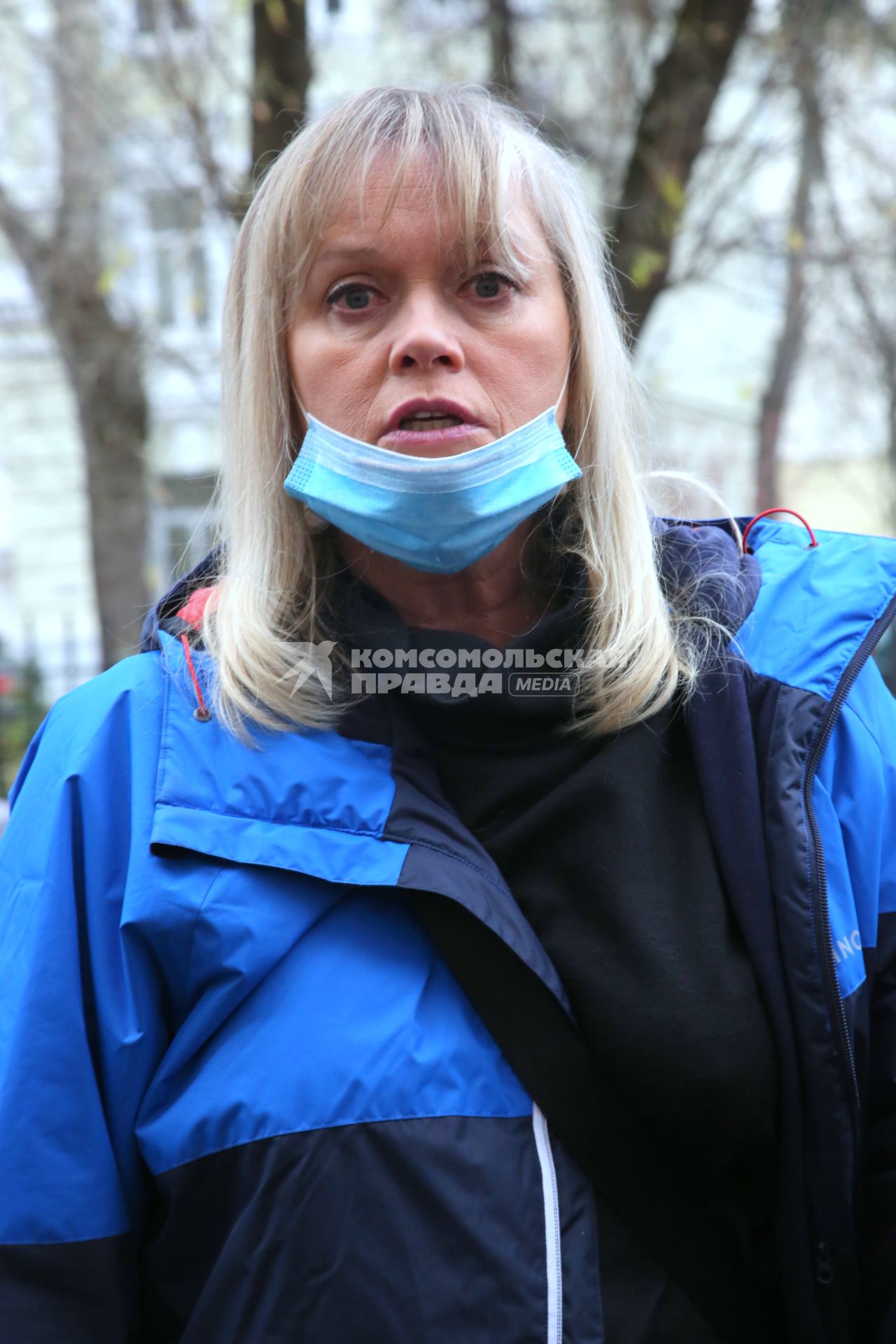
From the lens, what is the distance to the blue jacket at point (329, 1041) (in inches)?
56.1

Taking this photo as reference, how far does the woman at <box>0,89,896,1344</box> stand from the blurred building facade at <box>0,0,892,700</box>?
548mm

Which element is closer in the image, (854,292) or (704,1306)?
(704,1306)

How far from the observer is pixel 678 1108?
151cm

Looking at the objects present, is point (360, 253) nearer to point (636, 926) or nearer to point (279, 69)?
point (636, 926)

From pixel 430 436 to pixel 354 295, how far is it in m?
0.24

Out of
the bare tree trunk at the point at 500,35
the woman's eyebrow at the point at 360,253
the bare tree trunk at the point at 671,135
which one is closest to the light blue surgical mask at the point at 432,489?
the woman's eyebrow at the point at 360,253

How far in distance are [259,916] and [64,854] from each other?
257 mm

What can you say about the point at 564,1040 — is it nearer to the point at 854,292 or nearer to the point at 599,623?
the point at 599,623

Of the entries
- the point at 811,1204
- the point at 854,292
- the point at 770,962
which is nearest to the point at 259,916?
the point at 770,962

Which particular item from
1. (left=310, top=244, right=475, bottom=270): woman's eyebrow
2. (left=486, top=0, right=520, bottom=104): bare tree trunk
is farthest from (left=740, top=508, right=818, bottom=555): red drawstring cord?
(left=486, top=0, right=520, bottom=104): bare tree trunk

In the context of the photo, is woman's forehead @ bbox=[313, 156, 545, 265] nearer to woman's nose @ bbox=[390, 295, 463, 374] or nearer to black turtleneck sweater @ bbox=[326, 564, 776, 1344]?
woman's nose @ bbox=[390, 295, 463, 374]

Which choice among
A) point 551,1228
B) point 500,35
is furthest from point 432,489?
point 500,35

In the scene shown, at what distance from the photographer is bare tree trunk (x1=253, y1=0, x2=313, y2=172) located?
4672mm

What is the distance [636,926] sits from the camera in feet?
5.12
